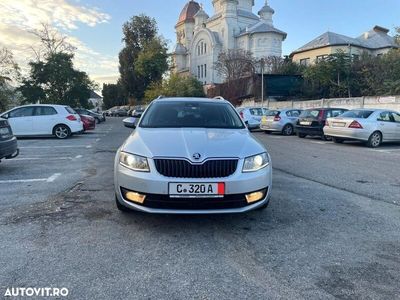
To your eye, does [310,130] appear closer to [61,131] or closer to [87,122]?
[61,131]

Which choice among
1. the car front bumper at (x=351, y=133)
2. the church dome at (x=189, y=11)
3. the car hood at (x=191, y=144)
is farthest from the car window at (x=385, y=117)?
the church dome at (x=189, y=11)

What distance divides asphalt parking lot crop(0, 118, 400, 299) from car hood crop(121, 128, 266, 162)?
3.08 feet

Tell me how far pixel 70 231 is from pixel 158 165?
1341mm

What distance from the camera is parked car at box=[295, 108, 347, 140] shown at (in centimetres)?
1669

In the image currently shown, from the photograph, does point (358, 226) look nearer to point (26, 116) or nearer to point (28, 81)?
point (26, 116)

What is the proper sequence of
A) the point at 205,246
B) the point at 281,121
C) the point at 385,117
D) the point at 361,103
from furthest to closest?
1. the point at 361,103
2. the point at 281,121
3. the point at 385,117
4. the point at 205,246

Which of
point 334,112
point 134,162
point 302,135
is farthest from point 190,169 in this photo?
point 302,135

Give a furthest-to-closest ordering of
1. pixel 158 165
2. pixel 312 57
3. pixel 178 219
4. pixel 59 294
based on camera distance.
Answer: pixel 312 57 < pixel 178 219 < pixel 158 165 < pixel 59 294

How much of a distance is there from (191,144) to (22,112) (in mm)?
14641

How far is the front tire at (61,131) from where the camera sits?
16.8 meters

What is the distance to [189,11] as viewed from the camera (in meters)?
84.4

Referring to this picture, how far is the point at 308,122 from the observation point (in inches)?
679

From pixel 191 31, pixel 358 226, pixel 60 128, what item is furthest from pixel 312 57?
pixel 358 226

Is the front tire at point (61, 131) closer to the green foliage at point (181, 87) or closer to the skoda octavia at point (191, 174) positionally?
the skoda octavia at point (191, 174)
